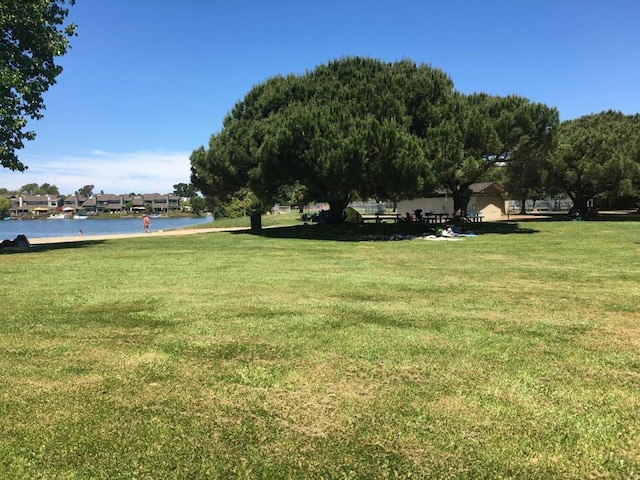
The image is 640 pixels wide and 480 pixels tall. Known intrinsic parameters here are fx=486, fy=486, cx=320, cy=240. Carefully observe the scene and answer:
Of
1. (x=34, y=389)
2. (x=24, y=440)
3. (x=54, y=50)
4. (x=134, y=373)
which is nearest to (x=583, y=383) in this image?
(x=134, y=373)

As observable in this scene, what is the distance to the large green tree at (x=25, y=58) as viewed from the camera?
14.3m

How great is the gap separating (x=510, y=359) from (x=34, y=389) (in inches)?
154

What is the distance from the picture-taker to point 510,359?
4320 mm

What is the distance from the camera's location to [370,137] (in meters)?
19.2

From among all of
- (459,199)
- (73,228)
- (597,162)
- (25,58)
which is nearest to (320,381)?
(25,58)

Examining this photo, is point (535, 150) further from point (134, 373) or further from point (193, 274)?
point (134, 373)

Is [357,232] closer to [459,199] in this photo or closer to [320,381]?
[459,199]

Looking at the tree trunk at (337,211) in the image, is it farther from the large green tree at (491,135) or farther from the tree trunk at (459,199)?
the tree trunk at (459,199)

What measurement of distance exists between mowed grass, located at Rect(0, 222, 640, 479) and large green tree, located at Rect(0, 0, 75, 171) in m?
9.44

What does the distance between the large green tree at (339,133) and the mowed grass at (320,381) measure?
1202 centimetres

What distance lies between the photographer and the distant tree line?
19469 millimetres

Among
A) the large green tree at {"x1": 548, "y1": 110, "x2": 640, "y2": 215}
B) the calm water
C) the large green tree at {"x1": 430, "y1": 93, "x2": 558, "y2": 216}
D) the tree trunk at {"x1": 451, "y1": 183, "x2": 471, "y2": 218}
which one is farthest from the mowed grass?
the calm water

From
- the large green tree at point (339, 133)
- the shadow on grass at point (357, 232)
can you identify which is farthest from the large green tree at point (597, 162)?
the large green tree at point (339, 133)

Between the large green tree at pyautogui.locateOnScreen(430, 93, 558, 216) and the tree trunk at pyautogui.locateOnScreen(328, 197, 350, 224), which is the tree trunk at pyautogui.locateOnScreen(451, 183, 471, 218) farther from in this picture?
the tree trunk at pyautogui.locateOnScreen(328, 197, 350, 224)
